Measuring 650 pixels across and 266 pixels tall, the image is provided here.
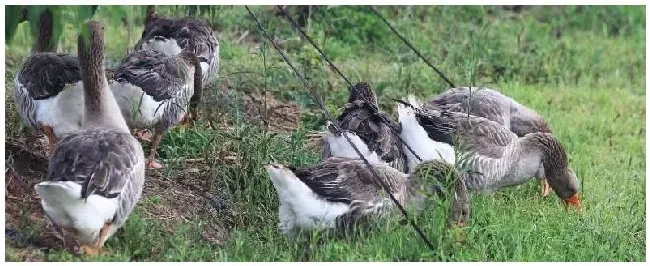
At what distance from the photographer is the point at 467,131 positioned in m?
8.24

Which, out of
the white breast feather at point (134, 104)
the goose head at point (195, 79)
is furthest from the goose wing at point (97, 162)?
the goose head at point (195, 79)

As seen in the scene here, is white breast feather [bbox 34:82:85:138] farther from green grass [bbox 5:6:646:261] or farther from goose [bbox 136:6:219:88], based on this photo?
goose [bbox 136:6:219:88]

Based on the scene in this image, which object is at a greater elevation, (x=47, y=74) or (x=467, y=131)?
(x=47, y=74)

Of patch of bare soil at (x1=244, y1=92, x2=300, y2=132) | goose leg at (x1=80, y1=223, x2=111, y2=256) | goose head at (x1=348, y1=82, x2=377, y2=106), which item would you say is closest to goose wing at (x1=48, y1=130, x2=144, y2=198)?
goose leg at (x1=80, y1=223, x2=111, y2=256)

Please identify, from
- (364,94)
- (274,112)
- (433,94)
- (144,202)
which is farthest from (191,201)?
(433,94)

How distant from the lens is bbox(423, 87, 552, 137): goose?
30.1 feet

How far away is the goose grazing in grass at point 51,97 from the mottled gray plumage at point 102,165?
86 centimetres

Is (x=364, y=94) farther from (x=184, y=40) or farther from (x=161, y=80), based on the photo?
(x=184, y=40)

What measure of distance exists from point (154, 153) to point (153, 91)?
44 cm

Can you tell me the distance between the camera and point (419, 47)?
40.8ft

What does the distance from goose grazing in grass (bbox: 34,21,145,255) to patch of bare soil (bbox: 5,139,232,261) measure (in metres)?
0.23

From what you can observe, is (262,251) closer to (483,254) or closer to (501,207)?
(483,254)

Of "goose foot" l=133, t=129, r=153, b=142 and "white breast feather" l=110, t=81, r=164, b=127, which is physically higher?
"white breast feather" l=110, t=81, r=164, b=127

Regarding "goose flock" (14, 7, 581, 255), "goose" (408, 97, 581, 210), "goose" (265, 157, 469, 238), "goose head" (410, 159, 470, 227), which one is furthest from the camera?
"goose" (408, 97, 581, 210)
